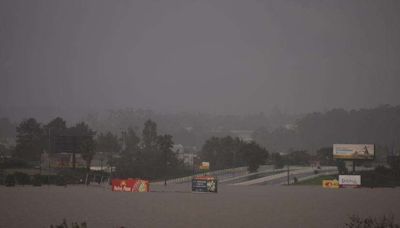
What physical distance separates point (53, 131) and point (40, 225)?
3923 inches

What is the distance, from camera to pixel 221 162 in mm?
137375

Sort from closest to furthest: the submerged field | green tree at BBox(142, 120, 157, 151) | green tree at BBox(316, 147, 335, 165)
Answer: the submerged field, green tree at BBox(142, 120, 157, 151), green tree at BBox(316, 147, 335, 165)

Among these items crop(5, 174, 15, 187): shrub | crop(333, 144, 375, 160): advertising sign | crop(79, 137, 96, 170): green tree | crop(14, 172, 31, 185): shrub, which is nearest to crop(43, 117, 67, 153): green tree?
crop(79, 137, 96, 170): green tree

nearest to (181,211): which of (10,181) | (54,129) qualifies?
(10,181)

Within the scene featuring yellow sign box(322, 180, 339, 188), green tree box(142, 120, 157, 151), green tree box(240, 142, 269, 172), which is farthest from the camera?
green tree box(142, 120, 157, 151)

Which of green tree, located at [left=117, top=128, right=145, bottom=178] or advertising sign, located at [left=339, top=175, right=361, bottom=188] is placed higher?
green tree, located at [left=117, top=128, right=145, bottom=178]

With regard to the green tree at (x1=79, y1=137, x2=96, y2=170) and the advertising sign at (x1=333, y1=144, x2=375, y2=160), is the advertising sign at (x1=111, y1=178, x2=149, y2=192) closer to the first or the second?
the green tree at (x1=79, y1=137, x2=96, y2=170)

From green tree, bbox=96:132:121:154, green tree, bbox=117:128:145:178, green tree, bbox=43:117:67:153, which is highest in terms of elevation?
green tree, bbox=43:117:67:153

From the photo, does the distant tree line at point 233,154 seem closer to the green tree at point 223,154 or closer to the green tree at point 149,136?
the green tree at point 223,154

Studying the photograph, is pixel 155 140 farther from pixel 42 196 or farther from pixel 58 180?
pixel 42 196

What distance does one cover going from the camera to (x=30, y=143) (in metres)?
139

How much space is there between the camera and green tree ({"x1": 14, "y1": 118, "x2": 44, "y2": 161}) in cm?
13838

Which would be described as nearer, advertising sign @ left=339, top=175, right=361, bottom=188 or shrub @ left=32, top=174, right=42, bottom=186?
shrub @ left=32, top=174, right=42, bottom=186

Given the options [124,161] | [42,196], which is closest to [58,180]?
A: [42,196]
